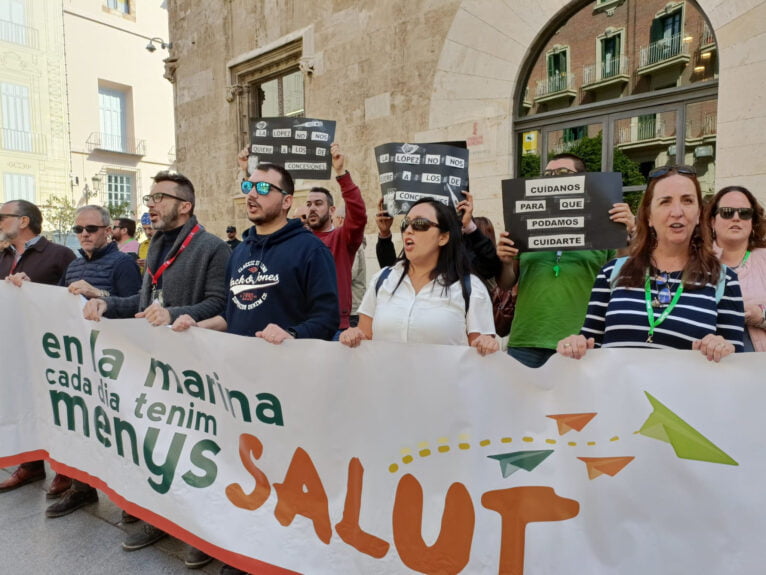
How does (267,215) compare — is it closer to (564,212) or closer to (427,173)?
(427,173)

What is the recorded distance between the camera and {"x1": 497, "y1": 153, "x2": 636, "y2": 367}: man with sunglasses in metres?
2.85

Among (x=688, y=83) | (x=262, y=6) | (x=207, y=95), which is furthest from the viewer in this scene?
(x=207, y=95)

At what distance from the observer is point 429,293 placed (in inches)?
100

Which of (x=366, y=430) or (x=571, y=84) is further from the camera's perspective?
(x=571, y=84)

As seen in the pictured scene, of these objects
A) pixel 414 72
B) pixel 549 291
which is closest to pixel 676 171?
pixel 549 291

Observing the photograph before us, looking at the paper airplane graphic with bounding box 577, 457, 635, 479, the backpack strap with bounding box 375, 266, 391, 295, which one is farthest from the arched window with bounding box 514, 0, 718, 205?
the paper airplane graphic with bounding box 577, 457, 635, 479

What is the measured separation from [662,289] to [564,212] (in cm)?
68

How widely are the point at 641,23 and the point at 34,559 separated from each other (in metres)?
6.98

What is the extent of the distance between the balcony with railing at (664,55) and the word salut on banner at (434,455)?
5.02 meters

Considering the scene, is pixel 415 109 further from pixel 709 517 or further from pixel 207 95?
pixel 709 517

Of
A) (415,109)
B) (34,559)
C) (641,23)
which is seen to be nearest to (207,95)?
(415,109)

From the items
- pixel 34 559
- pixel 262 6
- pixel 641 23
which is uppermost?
pixel 262 6

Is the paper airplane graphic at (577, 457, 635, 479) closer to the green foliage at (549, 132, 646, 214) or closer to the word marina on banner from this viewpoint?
the word marina on banner

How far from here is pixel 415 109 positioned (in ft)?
24.5
